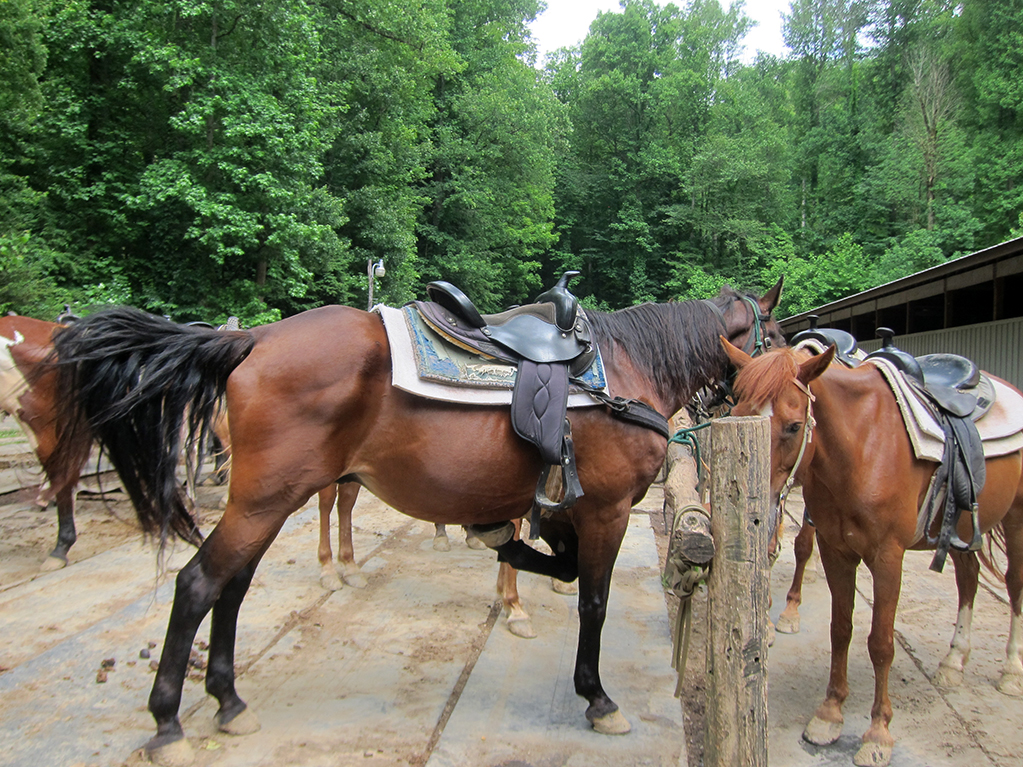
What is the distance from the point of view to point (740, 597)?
2.04 meters

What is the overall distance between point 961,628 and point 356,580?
388cm

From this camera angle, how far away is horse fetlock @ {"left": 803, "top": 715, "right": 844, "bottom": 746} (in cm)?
277

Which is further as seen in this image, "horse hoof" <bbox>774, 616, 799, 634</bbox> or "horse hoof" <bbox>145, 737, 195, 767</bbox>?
"horse hoof" <bbox>774, 616, 799, 634</bbox>

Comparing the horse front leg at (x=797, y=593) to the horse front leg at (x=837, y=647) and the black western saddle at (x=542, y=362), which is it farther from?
the black western saddle at (x=542, y=362)

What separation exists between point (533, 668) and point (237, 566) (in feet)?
5.88

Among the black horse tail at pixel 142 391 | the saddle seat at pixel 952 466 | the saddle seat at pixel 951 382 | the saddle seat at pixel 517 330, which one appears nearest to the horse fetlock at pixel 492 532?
the saddle seat at pixel 517 330

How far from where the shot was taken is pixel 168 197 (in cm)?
1241

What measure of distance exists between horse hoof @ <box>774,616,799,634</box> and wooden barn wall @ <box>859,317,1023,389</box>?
18.8ft

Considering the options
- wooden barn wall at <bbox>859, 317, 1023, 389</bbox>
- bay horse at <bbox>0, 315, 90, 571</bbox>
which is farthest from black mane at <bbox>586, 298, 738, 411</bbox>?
wooden barn wall at <bbox>859, 317, 1023, 389</bbox>

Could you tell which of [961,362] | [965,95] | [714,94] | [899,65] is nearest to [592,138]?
[714,94]

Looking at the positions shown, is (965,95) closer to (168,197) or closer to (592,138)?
(592,138)

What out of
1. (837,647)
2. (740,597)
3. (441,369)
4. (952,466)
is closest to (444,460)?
(441,369)

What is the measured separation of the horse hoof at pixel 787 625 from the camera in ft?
13.3

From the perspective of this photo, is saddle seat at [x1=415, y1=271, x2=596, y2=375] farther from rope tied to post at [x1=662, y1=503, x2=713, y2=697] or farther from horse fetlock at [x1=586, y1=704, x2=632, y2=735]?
horse fetlock at [x1=586, y1=704, x2=632, y2=735]
